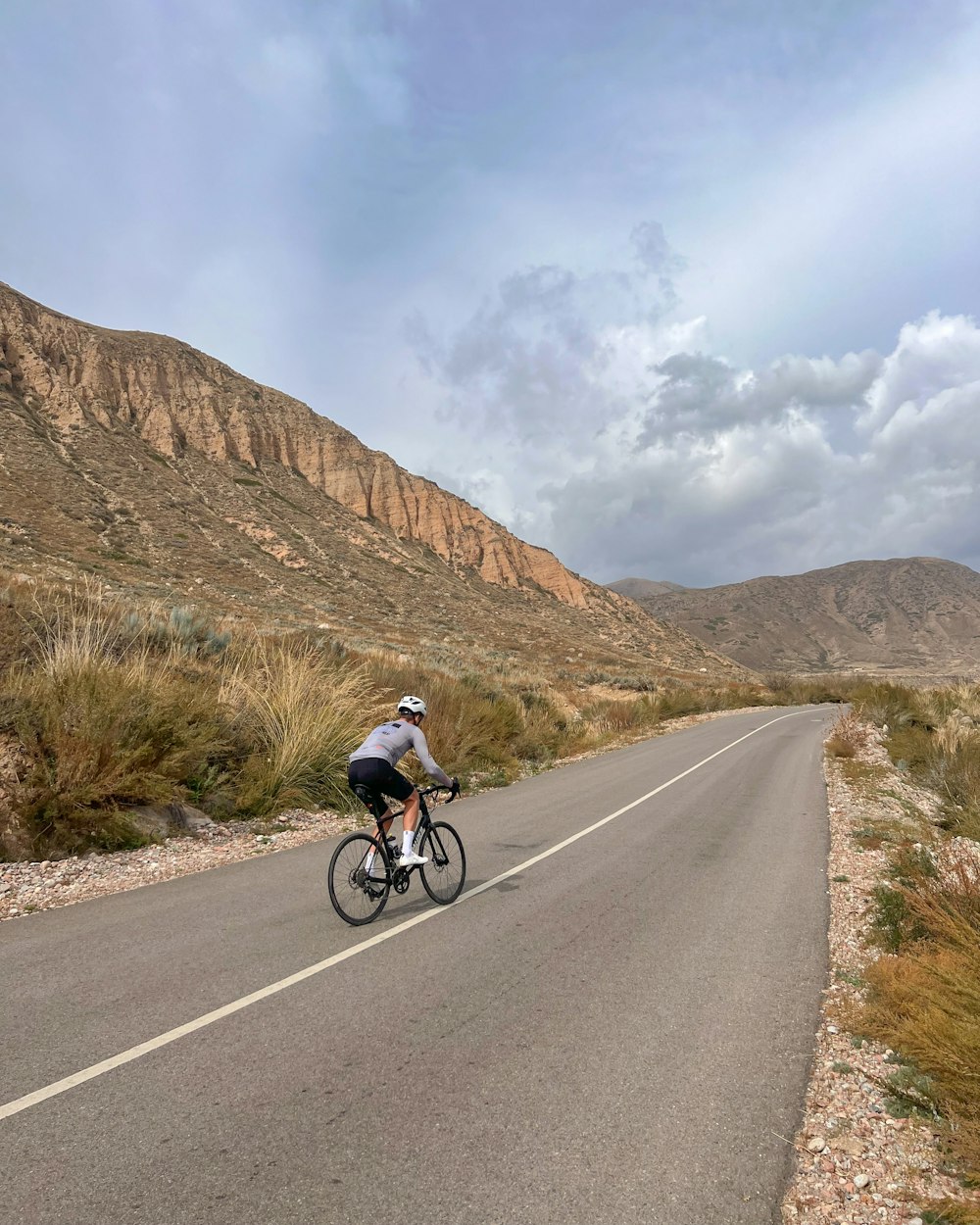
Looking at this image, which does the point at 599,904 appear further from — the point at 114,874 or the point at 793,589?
the point at 793,589

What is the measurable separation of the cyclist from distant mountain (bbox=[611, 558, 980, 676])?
456 feet

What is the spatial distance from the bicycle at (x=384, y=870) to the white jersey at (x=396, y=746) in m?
0.32

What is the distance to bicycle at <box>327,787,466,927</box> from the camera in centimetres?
569

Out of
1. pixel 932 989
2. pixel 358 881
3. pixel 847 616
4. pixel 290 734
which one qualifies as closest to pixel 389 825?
pixel 358 881

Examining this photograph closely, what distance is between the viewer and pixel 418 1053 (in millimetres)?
3686

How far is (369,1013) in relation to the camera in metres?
4.10

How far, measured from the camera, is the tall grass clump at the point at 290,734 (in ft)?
32.1

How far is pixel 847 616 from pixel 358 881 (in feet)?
595

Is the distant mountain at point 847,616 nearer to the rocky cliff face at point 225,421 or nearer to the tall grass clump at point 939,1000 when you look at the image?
the rocky cliff face at point 225,421

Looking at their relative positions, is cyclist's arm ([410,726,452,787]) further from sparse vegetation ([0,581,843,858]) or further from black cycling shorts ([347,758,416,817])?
sparse vegetation ([0,581,843,858])

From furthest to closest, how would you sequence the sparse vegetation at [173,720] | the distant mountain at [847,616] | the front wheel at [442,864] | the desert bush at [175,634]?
the distant mountain at [847,616] < the desert bush at [175,634] < the sparse vegetation at [173,720] < the front wheel at [442,864]

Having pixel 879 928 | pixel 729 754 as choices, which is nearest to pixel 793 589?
pixel 729 754

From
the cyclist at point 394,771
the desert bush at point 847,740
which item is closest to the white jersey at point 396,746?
the cyclist at point 394,771

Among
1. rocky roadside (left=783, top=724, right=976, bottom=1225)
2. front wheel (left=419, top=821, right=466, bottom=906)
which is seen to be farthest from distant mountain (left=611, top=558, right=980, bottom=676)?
rocky roadside (left=783, top=724, right=976, bottom=1225)
